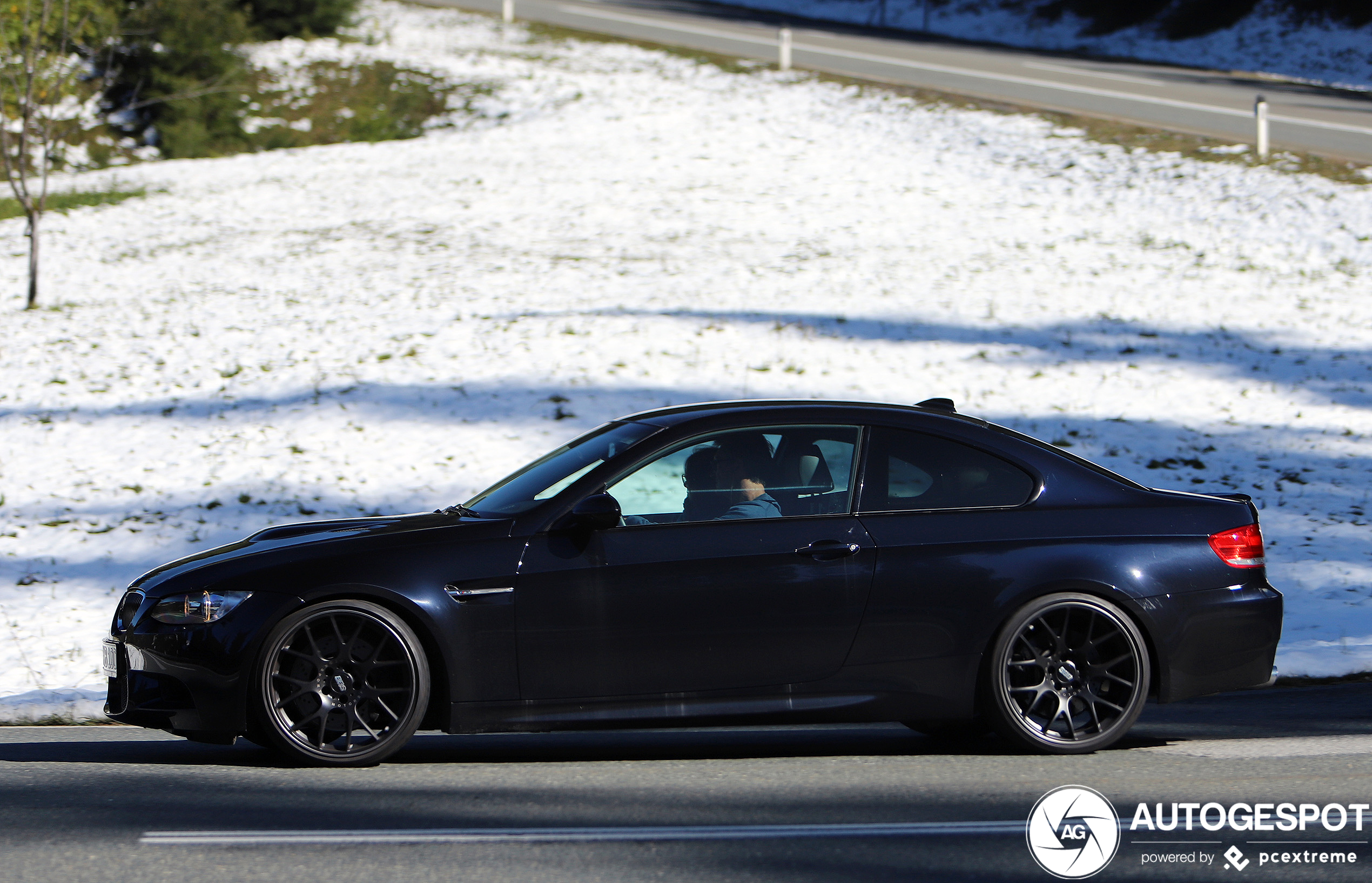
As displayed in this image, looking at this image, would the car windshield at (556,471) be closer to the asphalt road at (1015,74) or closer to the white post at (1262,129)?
the white post at (1262,129)

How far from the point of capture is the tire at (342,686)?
17.9 feet

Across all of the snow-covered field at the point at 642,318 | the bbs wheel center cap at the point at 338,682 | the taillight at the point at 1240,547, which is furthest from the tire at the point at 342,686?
the taillight at the point at 1240,547

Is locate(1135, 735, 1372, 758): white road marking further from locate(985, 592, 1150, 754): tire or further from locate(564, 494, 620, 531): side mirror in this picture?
locate(564, 494, 620, 531): side mirror

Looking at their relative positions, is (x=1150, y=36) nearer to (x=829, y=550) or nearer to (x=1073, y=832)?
(x=829, y=550)

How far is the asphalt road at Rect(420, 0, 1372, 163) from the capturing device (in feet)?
77.0

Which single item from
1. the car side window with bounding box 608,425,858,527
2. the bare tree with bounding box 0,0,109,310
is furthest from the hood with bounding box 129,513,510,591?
the bare tree with bounding box 0,0,109,310

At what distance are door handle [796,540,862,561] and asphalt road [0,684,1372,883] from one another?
0.89 m

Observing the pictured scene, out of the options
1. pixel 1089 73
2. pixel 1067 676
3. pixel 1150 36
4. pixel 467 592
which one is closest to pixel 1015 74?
pixel 1089 73

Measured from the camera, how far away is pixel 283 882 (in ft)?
13.9

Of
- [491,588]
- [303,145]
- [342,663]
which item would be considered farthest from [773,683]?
[303,145]

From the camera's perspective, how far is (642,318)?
16109 mm

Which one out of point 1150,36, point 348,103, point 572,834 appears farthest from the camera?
point 1150,36

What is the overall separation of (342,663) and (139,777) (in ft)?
3.22

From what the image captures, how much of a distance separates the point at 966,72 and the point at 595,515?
25613mm
